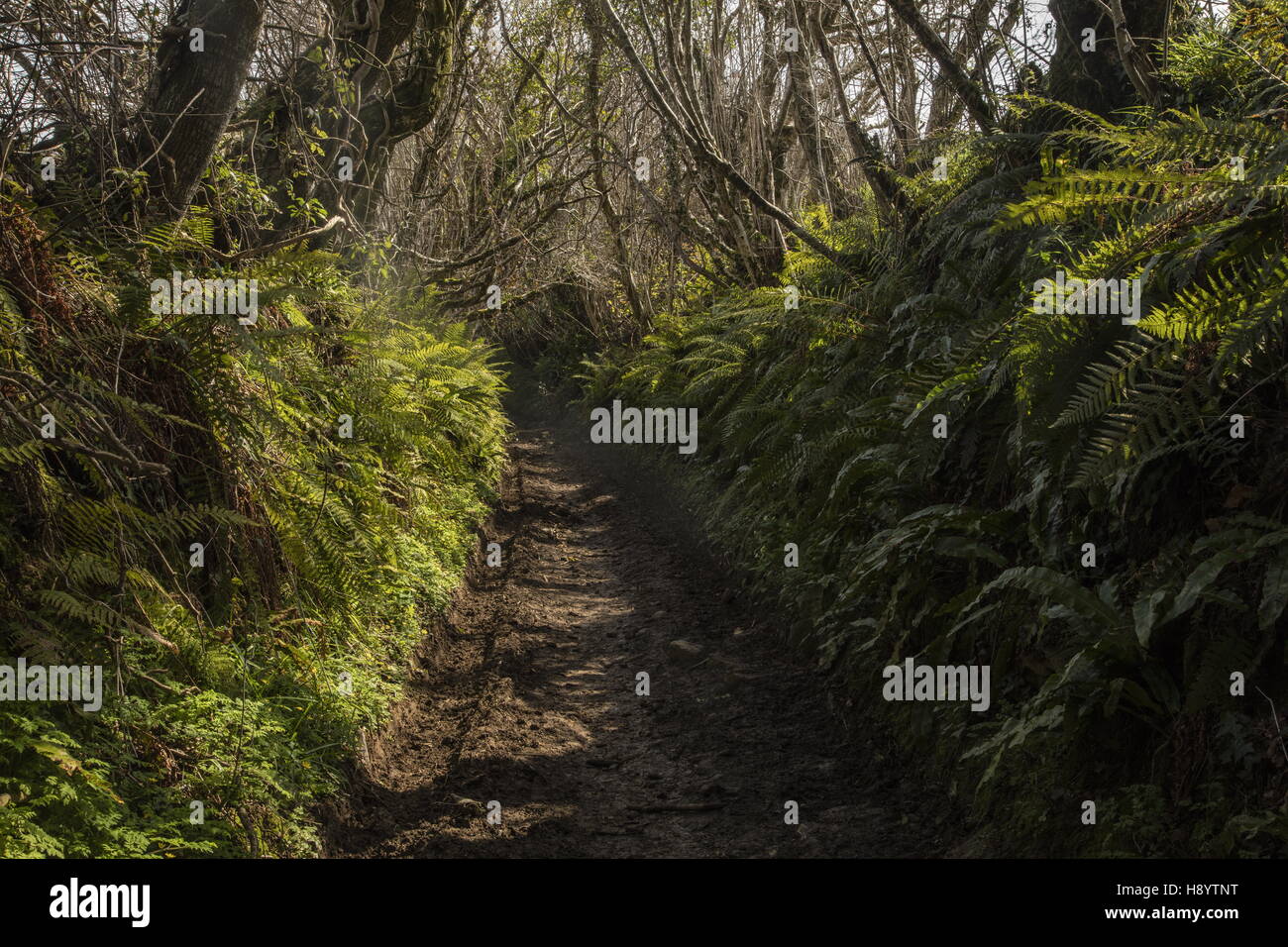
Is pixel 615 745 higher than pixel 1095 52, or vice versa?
pixel 1095 52

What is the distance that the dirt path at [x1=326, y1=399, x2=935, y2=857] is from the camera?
368 centimetres

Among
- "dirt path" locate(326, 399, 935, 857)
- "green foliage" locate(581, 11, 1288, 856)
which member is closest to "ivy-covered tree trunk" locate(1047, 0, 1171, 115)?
"green foliage" locate(581, 11, 1288, 856)

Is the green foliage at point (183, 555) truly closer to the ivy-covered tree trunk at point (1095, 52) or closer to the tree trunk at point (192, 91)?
the tree trunk at point (192, 91)

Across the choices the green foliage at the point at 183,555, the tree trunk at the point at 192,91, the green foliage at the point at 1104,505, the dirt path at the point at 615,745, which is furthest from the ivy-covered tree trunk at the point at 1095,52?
the tree trunk at the point at 192,91

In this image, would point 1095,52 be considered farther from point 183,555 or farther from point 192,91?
point 183,555

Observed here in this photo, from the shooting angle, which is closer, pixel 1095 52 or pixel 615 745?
pixel 615 745

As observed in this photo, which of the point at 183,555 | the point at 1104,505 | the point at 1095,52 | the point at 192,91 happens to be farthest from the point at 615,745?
the point at 1095,52

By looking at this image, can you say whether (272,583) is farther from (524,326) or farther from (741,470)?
(524,326)

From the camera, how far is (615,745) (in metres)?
4.68

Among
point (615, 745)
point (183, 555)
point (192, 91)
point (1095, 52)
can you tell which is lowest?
point (615, 745)

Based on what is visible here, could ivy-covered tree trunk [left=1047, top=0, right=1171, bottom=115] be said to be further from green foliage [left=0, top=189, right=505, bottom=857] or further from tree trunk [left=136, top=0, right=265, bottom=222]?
tree trunk [left=136, top=0, right=265, bottom=222]

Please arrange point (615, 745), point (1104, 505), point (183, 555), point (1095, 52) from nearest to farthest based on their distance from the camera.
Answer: point (1104, 505)
point (183, 555)
point (615, 745)
point (1095, 52)
